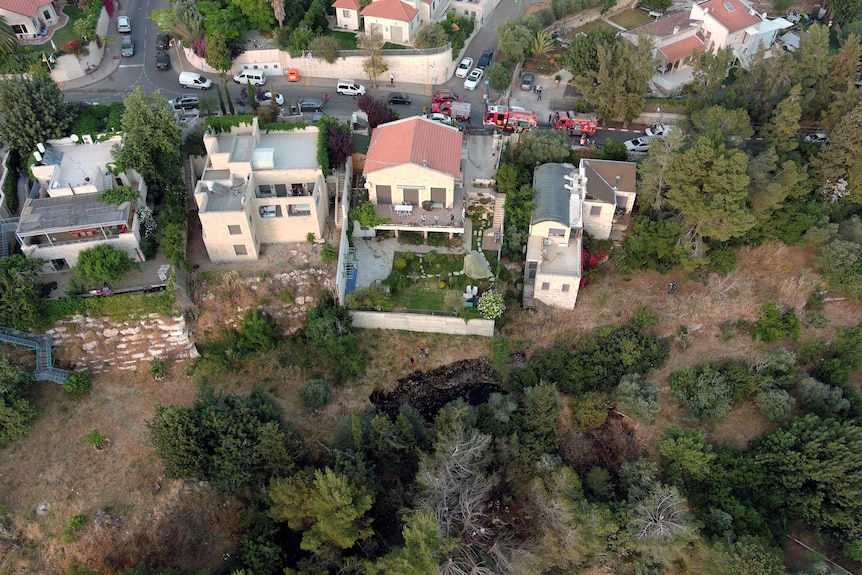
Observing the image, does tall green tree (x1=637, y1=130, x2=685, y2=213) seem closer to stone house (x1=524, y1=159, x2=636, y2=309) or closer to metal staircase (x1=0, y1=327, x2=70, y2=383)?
stone house (x1=524, y1=159, x2=636, y2=309)

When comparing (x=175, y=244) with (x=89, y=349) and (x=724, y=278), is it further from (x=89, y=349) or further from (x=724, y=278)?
(x=724, y=278)

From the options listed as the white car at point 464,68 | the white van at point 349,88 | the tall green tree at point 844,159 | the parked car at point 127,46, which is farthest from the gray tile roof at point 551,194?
the parked car at point 127,46

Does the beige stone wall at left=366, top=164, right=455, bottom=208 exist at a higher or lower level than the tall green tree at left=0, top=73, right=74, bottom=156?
lower

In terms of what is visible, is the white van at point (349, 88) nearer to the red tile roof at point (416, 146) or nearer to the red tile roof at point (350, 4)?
the red tile roof at point (350, 4)

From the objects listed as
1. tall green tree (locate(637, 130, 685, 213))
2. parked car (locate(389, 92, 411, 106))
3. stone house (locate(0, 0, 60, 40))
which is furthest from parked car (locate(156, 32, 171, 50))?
tall green tree (locate(637, 130, 685, 213))

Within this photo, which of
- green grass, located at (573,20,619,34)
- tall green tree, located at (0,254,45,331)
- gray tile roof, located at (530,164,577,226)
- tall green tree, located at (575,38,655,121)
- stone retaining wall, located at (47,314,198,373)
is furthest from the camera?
green grass, located at (573,20,619,34)

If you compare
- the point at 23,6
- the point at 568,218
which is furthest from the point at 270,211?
the point at 23,6
